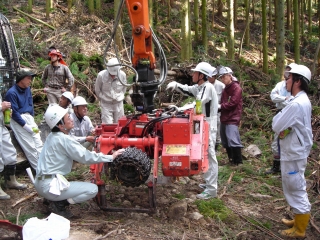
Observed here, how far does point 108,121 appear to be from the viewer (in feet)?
27.2

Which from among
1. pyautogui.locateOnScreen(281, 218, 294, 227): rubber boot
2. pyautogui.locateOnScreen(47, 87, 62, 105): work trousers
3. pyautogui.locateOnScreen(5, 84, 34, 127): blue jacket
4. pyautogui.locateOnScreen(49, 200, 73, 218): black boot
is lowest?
pyautogui.locateOnScreen(281, 218, 294, 227): rubber boot

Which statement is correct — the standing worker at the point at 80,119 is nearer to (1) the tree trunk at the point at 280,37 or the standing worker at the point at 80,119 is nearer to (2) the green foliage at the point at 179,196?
(2) the green foliage at the point at 179,196

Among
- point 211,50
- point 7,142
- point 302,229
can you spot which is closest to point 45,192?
point 7,142

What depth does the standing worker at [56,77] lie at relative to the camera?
8828 mm

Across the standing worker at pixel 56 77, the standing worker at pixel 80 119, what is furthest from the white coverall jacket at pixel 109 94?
the standing worker at pixel 80 119

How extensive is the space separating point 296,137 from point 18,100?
4301mm

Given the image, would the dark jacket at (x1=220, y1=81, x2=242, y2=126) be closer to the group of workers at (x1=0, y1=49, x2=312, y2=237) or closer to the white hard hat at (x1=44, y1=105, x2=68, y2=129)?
the group of workers at (x1=0, y1=49, x2=312, y2=237)

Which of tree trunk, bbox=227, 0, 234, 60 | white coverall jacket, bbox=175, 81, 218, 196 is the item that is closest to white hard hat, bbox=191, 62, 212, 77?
white coverall jacket, bbox=175, 81, 218, 196

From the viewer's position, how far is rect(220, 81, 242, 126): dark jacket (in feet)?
25.7

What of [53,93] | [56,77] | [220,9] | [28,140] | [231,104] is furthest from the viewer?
[220,9]

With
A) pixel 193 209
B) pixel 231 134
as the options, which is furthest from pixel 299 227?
pixel 231 134

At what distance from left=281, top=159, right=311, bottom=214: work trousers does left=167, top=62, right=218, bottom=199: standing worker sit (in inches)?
48.9

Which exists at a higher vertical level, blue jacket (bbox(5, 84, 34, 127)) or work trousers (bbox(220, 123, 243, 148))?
blue jacket (bbox(5, 84, 34, 127))

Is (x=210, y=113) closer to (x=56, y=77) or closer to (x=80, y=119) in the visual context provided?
(x=80, y=119)
